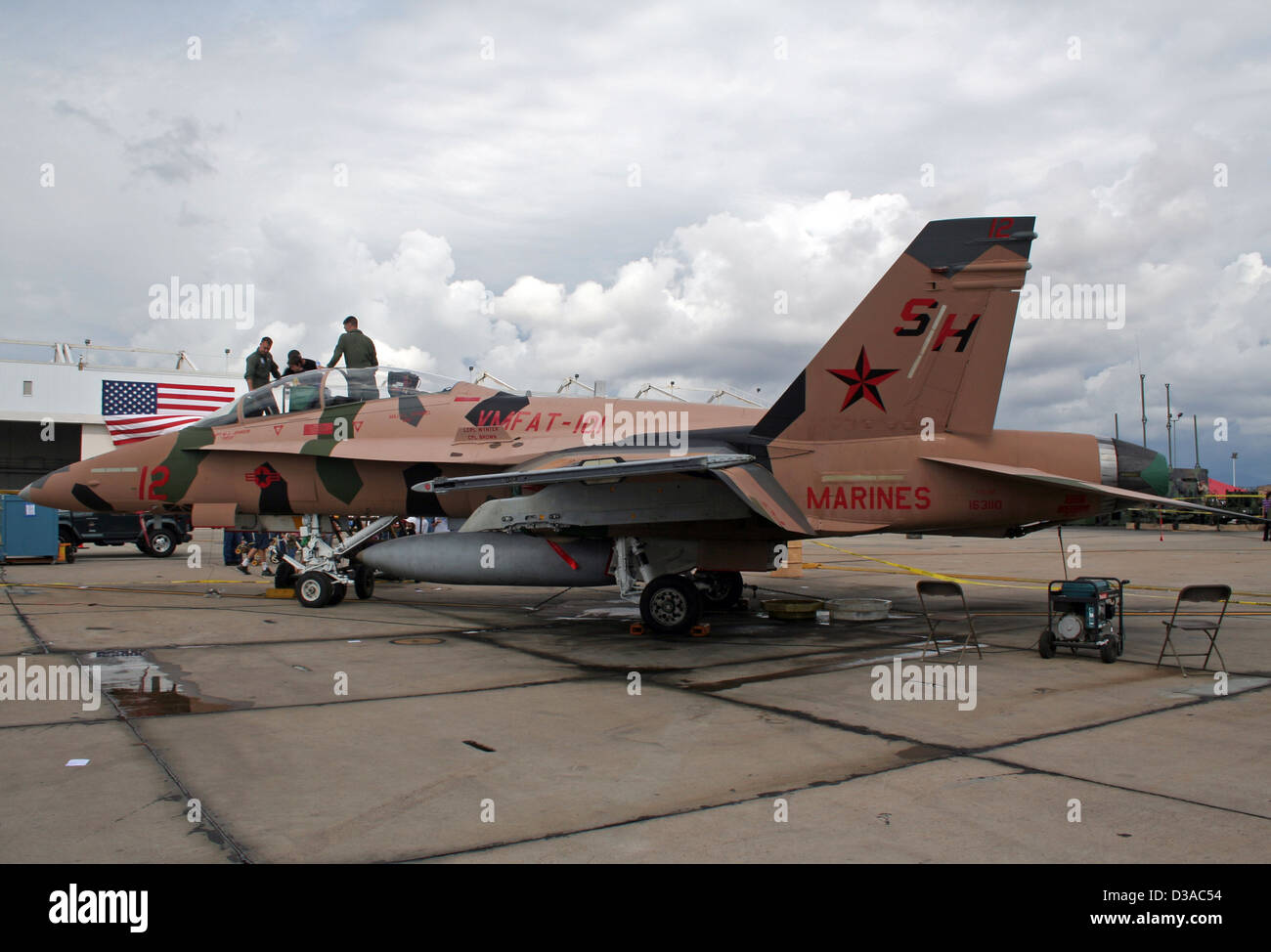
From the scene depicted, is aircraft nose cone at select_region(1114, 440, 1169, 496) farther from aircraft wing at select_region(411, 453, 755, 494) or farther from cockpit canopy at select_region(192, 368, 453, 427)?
cockpit canopy at select_region(192, 368, 453, 427)

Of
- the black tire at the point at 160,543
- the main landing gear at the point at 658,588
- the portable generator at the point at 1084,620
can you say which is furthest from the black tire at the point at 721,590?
the black tire at the point at 160,543

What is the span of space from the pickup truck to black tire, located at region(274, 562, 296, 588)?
11.1 meters

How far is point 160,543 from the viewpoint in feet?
75.0

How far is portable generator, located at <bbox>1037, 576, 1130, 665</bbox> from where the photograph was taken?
804cm

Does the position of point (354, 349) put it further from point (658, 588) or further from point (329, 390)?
point (658, 588)

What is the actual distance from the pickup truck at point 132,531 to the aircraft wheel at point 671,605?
1751cm

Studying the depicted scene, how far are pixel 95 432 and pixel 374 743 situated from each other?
39.9 m

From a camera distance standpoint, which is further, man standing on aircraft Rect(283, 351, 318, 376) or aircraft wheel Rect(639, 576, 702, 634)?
man standing on aircraft Rect(283, 351, 318, 376)

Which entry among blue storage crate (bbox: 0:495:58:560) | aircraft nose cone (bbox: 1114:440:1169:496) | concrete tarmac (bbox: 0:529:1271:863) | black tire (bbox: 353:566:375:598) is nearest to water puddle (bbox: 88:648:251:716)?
concrete tarmac (bbox: 0:529:1271:863)

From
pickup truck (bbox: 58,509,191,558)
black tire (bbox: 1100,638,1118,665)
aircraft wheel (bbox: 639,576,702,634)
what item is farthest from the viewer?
pickup truck (bbox: 58,509,191,558)

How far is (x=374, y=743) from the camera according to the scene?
5160 millimetres

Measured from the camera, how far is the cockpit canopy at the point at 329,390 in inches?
472
